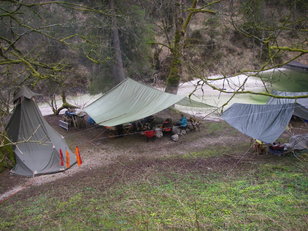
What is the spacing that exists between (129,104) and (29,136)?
12.7ft

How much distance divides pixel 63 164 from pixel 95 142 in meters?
2.40

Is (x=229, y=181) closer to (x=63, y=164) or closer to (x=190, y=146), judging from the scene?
(x=190, y=146)

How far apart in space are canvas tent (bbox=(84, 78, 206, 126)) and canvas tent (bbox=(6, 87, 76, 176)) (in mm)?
1877

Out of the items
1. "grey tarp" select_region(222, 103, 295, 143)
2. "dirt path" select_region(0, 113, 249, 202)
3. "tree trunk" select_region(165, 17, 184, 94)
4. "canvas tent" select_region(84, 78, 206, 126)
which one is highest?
"tree trunk" select_region(165, 17, 184, 94)

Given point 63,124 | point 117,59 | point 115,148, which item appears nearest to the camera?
point 115,148

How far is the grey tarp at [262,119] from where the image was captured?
799 centimetres

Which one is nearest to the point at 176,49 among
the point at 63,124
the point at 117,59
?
the point at 117,59

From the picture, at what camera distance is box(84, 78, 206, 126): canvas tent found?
9.57m

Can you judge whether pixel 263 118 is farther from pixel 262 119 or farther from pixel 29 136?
pixel 29 136

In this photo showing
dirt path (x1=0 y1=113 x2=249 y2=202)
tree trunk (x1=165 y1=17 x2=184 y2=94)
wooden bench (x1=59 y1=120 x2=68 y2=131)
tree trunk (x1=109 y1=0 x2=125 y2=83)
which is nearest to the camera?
dirt path (x1=0 y1=113 x2=249 y2=202)

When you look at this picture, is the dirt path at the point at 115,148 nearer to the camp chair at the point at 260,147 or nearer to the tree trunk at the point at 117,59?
the camp chair at the point at 260,147

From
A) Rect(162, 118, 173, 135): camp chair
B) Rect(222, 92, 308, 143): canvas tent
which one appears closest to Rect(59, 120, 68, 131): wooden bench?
Rect(162, 118, 173, 135): camp chair

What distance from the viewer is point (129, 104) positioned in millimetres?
10734

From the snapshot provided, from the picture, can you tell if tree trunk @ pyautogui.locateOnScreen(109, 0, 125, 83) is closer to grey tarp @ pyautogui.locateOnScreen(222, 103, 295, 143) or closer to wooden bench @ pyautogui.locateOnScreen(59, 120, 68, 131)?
wooden bench @ pyautogui.locateOnScreen(59, 120, 68, 131)
